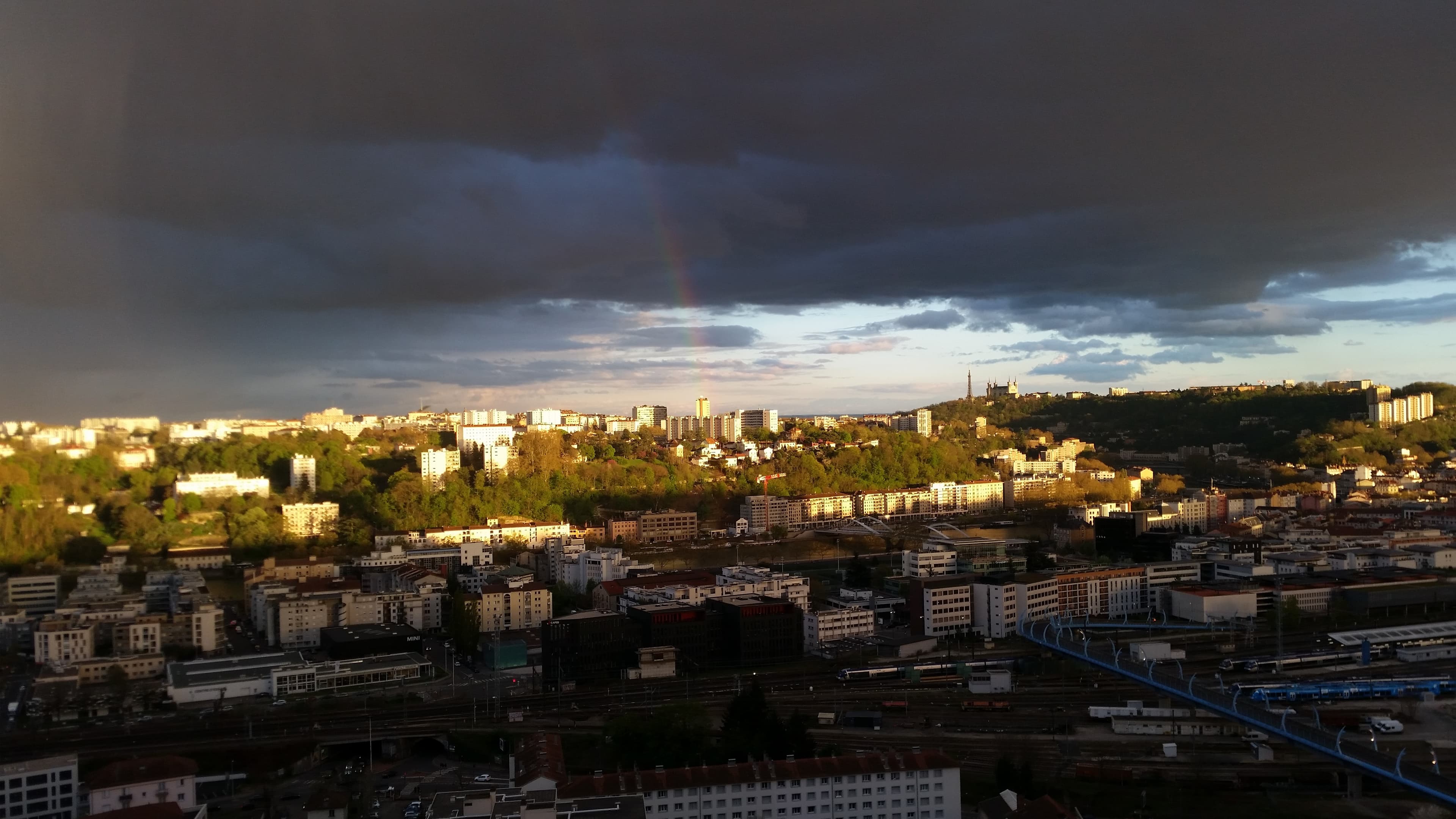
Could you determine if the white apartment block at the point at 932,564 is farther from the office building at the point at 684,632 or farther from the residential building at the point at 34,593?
the residential building at the point at 34,593

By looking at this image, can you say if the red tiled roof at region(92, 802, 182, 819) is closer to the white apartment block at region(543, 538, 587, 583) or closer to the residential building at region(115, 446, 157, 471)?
the white apartment block at region(543, 538, 587, 583)

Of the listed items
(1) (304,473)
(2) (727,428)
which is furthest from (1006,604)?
(2) (727,428)

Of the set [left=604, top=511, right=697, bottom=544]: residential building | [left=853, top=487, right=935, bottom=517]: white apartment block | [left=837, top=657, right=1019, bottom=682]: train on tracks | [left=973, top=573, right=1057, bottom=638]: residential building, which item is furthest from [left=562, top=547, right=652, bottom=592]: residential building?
[left=853, top=487, right=935, bottom=517]: white apartment block

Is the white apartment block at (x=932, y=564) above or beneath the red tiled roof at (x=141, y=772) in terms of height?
above

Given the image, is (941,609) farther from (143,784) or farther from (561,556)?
(143,784)

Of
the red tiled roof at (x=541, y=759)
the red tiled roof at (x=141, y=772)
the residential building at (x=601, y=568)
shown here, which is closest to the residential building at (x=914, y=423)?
the residential building at (x=601, y=568)

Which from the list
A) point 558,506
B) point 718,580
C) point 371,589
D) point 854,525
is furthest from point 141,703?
point 854,525
